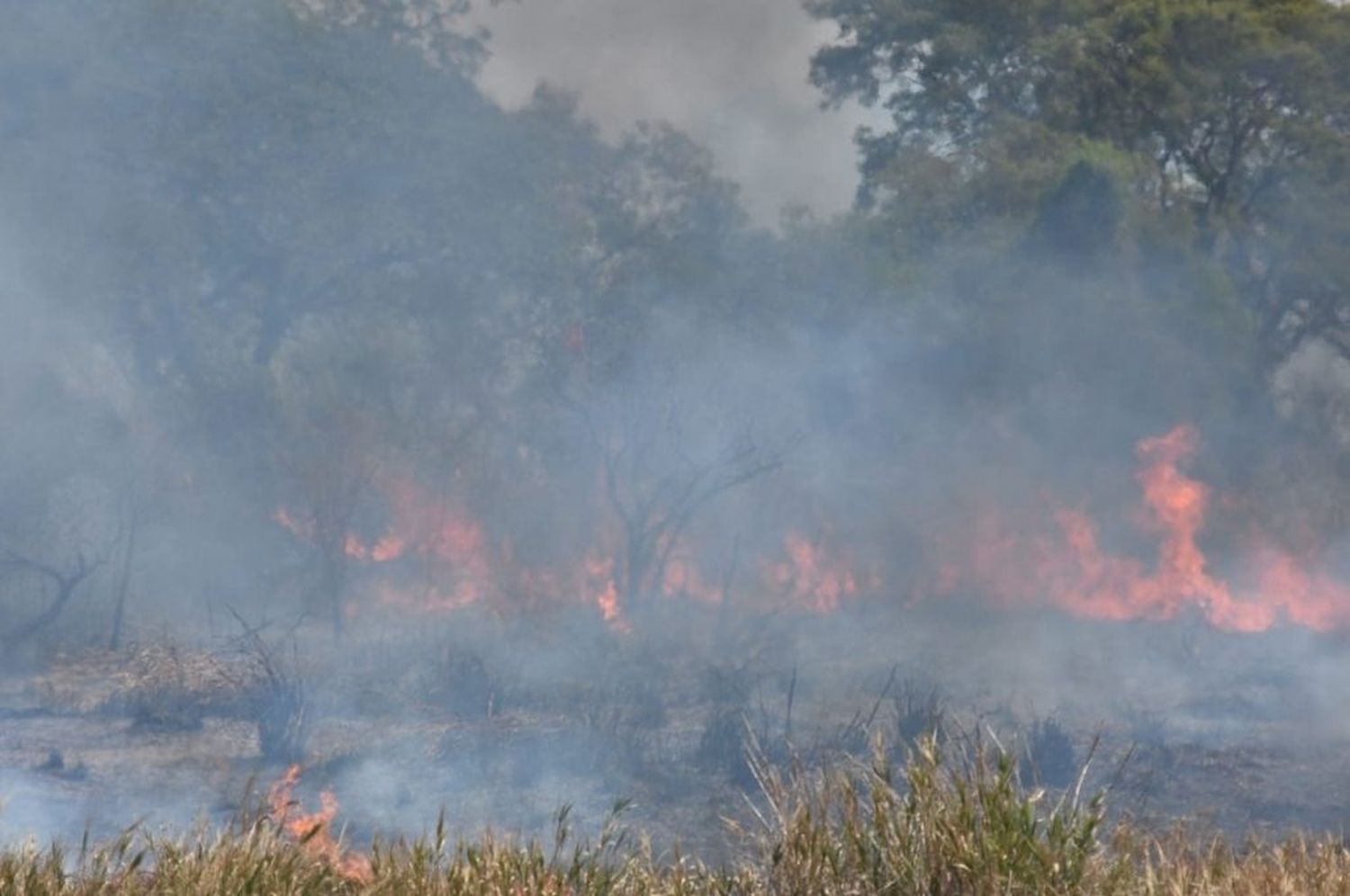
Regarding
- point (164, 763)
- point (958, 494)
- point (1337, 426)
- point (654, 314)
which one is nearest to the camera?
point (164, 763)

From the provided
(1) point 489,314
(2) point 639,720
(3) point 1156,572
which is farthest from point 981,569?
(2) point 639,720

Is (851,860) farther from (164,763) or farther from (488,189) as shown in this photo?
(488,189)

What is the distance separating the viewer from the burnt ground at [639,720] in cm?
1173

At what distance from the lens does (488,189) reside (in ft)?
76.4

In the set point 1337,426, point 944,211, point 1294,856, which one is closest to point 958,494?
point 944,211

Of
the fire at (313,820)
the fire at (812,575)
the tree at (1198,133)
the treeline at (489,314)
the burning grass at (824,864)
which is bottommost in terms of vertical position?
the fire at (313,820)

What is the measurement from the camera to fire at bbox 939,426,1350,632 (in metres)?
21.9

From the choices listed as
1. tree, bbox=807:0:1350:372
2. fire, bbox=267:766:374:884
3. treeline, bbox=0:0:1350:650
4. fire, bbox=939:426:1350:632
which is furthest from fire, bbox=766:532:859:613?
fire, bbox=267:766:374:884

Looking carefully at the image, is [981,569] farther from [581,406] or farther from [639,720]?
[639,720]

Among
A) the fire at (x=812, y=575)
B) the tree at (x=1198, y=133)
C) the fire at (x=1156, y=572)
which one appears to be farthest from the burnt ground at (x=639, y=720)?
the tree at (x=1198, y=133)

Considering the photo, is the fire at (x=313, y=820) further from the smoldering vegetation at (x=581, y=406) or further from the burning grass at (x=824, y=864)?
the smoldering vegetation at (x=581, y=406)

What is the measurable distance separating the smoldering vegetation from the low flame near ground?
7 cm

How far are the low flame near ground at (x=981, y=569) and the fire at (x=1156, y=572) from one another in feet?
0.07

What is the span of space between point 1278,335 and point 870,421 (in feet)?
28.2
